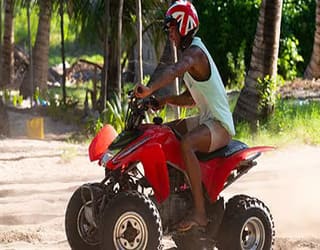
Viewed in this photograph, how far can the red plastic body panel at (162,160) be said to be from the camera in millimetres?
6258

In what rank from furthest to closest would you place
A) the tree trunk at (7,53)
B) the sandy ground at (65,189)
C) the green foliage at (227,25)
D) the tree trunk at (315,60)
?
the tree trunk at (7,53)
the green foliage at (227,25)
the tree trunk at (315,60)
the sandy ground at (65,189)

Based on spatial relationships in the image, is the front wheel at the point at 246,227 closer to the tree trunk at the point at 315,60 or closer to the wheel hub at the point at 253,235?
the wheel hub at the point at 253,235

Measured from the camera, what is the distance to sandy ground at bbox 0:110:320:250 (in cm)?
759

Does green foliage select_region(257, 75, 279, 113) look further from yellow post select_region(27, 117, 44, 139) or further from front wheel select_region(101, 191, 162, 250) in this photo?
front wheel select_region(101, 191, 162, 250)

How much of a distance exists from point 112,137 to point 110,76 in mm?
9165

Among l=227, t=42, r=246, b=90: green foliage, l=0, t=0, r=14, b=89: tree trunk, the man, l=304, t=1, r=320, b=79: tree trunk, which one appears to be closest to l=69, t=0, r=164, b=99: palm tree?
l=227, t=42, r=246, b=90: green foliage

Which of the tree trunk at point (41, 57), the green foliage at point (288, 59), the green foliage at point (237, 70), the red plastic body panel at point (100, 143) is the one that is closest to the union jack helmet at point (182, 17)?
the red plastic body panel at point (100, 143)

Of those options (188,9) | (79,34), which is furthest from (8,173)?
(79,34)

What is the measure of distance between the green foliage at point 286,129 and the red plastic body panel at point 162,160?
5.65 m

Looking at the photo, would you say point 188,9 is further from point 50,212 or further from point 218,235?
point 50,212

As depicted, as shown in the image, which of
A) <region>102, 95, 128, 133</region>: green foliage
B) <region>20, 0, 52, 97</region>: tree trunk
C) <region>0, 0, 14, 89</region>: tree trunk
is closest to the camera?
<region>102, 95, 128, 133</region>: green foliage

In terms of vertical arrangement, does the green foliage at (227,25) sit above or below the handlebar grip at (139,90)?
above

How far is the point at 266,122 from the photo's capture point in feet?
42.6

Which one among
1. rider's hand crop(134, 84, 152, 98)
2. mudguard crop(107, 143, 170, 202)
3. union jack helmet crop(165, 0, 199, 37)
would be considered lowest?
mudguard crop(107, 143, 170, 202)
